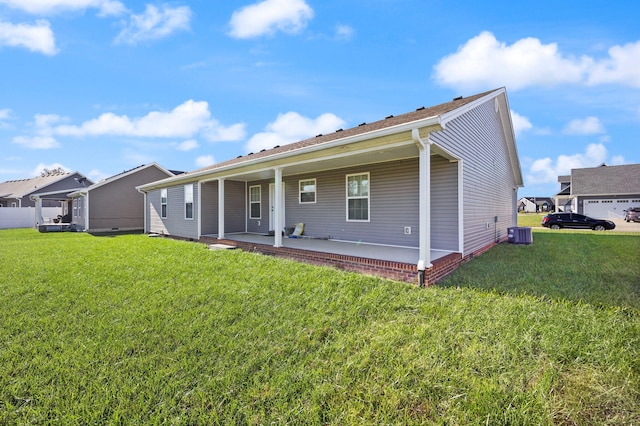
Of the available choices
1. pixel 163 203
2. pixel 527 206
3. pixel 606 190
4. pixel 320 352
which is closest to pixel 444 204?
pixel 320 352

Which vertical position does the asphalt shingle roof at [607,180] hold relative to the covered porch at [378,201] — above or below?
above

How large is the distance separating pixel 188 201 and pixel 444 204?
10083mm

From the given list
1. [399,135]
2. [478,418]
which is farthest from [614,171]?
[478,418]

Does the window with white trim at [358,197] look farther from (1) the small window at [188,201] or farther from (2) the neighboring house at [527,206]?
(2) the neighboring house at [527,206]

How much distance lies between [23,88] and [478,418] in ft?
51.5

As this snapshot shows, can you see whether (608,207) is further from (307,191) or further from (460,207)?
(307,191)

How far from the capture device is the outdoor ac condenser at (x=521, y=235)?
1032 centimetres

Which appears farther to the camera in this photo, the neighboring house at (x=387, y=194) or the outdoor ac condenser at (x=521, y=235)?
the outdoor ac condenser at (x=521, y=235)

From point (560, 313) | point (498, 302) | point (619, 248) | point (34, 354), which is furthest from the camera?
point (619, 248)

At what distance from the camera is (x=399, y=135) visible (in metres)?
5.22

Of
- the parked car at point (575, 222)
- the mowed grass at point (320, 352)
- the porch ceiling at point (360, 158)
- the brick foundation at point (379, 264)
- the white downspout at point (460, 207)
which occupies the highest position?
the porch ceiling at point (360, 158)

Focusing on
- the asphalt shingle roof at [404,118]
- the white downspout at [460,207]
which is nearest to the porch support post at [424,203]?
the asphalt shingle roof at [404,118]

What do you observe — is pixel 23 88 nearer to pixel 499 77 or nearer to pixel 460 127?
pixel 460 127

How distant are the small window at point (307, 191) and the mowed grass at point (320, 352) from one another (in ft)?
15.7
